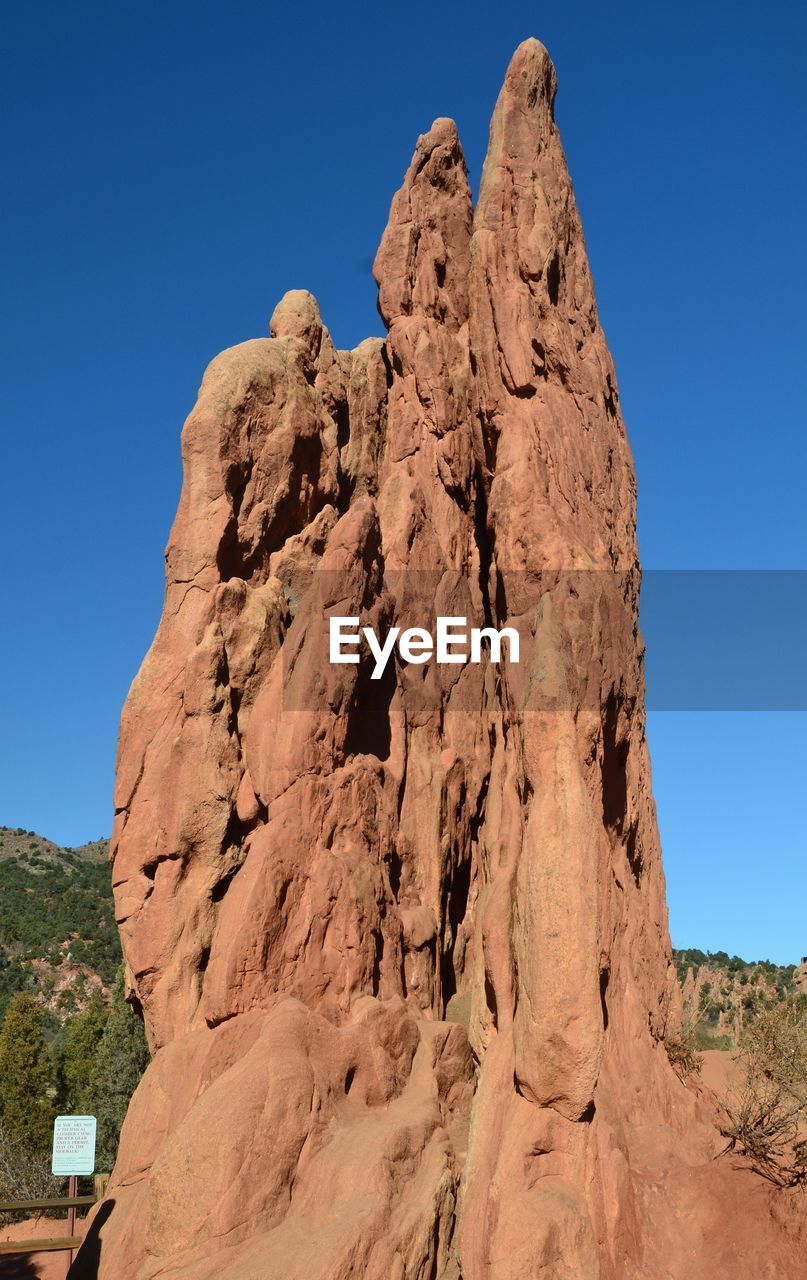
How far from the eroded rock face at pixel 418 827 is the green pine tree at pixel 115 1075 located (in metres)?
18.1

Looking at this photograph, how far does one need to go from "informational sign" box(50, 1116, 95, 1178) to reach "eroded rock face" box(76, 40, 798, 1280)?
628mm

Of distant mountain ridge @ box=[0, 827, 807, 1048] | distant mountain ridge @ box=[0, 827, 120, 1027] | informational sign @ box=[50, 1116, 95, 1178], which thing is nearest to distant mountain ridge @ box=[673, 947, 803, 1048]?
distant mountain ridge @ box=[0, 827, 807, 1048]

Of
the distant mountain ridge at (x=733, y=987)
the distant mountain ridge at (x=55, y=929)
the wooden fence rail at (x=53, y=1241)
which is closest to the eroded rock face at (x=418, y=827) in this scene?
the wooden fence rail at (x=53, y=1241)

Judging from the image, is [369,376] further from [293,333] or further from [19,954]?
[19,954]

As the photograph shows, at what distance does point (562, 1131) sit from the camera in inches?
575

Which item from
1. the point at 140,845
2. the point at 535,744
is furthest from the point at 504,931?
the point at 140,845

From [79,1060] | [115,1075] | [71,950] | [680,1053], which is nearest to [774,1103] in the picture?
[680,1053]

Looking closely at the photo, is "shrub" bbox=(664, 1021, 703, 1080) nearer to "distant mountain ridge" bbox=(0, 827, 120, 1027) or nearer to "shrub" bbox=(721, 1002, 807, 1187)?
"shrub" bbox=(721, 1002, 807, 1187)

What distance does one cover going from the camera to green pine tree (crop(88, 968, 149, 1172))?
34000 millimetres

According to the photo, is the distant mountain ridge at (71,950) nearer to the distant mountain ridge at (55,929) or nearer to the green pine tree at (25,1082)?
the distant mountain ridge at (55,929)

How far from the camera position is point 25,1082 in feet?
121

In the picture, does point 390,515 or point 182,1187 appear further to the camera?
point 390,515

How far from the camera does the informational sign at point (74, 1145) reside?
607 inches

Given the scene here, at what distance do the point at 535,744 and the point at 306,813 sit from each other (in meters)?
3.50
